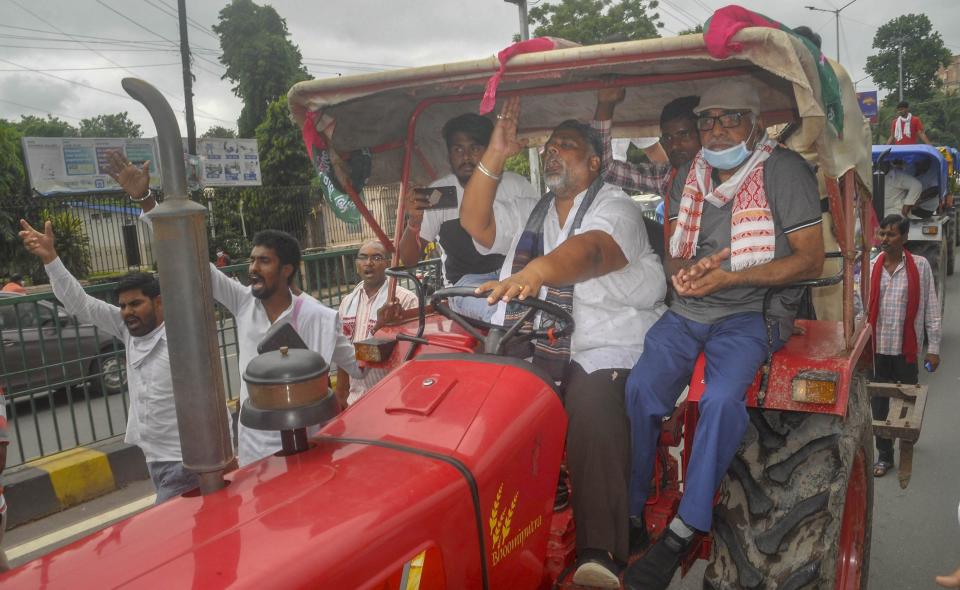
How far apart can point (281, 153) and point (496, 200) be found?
2413 centimetres

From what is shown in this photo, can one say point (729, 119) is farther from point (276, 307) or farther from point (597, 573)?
point (276, 307)

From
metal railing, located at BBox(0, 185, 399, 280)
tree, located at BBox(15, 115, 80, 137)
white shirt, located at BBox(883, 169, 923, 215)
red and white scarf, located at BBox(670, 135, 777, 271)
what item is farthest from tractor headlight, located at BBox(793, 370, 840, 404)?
tree, located at BBox(15, 115, 80, 137)

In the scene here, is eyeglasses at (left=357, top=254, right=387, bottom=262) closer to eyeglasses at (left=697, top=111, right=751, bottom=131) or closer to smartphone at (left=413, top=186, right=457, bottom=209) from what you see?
smartphone at (left=413, top=186, right=457, bottom=209)

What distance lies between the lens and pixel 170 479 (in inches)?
140

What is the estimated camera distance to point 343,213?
3.92 meters

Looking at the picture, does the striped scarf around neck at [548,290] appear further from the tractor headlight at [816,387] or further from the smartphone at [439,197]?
the smartphone at [439,197]

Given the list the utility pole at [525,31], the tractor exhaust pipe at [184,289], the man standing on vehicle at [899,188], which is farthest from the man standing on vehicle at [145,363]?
the utility pole at [525,31]

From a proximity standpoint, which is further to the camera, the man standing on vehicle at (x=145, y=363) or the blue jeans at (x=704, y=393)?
the man standing on vehicle at (x=145, y=363)

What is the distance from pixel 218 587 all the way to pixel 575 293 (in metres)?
1.84

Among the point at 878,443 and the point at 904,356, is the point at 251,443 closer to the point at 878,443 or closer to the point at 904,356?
the point at 878,443

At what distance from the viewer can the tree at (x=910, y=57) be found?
61.2 metres

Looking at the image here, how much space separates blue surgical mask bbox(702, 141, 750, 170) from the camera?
3.04 m

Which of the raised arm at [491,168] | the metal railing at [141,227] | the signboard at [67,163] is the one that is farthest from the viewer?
the signboard at [67,163]

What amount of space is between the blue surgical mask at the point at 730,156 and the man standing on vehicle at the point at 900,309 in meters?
3.23
